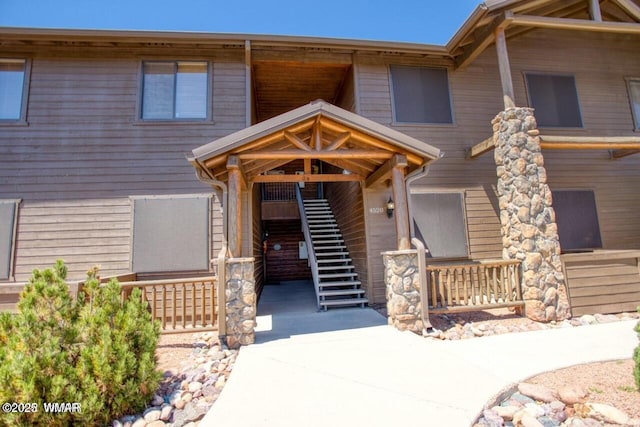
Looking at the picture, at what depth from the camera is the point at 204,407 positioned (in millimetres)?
2850

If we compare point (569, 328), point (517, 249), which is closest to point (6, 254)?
point (517, 249)

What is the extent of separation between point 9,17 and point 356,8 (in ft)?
28.5

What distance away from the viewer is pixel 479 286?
18.0ft

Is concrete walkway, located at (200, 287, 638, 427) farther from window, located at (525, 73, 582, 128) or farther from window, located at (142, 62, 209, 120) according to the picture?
window, located at (525, 73, 582, 128)

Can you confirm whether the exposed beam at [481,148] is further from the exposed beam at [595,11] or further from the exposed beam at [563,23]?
the exposed beam at [595,11]

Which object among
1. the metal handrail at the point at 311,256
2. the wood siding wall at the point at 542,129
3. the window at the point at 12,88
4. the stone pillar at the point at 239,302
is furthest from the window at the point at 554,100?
the window at the point at 12,88

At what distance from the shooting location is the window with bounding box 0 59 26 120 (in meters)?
6.49

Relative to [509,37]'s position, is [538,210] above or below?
below

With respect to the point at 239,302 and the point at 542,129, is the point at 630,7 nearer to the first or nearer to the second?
the point at 542,129

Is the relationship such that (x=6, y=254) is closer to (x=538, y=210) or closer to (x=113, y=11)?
(x=113, y=11)

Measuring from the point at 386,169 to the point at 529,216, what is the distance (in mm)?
2699

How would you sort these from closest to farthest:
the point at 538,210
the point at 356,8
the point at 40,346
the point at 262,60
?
1. the point at 40,346
2. the point at 538,210
3. the point at 262,60
4. the point at 356,8

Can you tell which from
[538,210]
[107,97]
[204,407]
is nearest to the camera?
[204,407]

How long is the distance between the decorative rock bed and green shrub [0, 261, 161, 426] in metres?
0.14
